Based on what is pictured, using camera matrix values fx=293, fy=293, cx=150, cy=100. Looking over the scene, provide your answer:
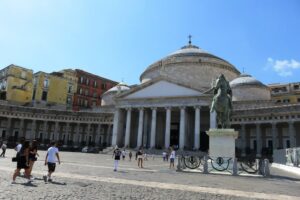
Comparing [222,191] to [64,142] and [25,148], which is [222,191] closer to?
[25,148]

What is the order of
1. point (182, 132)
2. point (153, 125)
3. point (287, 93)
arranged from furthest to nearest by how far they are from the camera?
point (287, 93) < point (153, 125) < point (182, 132)

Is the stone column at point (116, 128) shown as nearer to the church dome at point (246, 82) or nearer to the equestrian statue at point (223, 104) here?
the church dome at point (246, 82)

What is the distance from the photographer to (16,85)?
197 feet

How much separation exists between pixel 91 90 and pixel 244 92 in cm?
4067

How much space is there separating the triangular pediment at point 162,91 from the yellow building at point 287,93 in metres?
25.3

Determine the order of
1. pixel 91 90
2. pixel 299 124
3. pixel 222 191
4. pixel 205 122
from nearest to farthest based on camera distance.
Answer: pixel 222 191 → pixel 299 124 → pixel 205 122 → pixel 91 90

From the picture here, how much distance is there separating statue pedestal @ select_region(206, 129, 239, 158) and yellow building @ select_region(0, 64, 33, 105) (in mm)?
50968

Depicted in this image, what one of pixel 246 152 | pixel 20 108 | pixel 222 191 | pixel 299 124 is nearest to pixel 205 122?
pixel 246 152

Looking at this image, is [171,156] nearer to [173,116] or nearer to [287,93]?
[173,116]

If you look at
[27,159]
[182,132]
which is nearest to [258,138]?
[182,132]

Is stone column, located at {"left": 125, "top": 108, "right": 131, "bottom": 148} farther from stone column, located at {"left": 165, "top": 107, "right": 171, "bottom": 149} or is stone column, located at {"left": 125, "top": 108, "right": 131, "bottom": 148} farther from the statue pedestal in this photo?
the statue pedestal

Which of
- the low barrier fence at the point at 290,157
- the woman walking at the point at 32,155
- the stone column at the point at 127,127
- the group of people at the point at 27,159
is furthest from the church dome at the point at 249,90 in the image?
the group of people at the point at 27,159

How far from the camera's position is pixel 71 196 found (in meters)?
8.12

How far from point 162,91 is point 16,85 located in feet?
105
